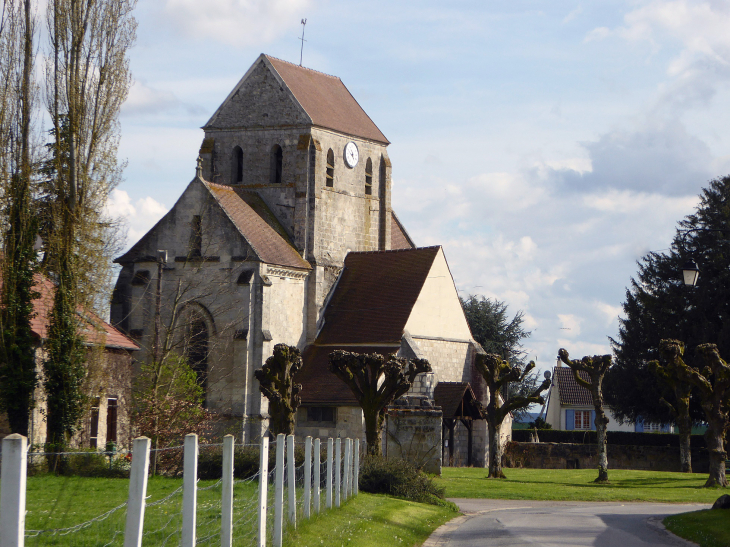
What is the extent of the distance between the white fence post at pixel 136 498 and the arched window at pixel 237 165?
35.5 m

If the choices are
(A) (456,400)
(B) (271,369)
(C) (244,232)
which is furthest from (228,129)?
(B) (271,369)

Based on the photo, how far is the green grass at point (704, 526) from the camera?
1352 cm

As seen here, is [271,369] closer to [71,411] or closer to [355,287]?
[71,411]

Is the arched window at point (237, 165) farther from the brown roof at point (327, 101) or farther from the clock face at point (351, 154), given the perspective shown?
the clock face at point (351, 154)

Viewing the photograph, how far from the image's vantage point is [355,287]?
39.1 m

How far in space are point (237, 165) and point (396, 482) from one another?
23.7 metres

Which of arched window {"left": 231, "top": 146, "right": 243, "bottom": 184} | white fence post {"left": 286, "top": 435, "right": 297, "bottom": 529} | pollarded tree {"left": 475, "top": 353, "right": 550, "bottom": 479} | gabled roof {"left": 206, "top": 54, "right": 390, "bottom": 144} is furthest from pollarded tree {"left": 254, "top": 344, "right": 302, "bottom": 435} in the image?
arched window {"left": 231, "top": 146, "right": 243, "bottom": 184}

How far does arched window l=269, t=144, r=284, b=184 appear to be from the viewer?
1577 inches

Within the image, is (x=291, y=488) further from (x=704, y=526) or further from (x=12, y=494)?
(x=704, y=526)

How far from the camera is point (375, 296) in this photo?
38.0 meters

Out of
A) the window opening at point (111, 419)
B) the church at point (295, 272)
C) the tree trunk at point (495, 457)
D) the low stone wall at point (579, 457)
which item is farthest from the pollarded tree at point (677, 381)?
the window opening at point (111, 419)

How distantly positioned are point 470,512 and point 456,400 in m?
16.7

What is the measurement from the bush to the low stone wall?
20.3 meters

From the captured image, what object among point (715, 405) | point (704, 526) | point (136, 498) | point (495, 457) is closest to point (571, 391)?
point (495, 457)
